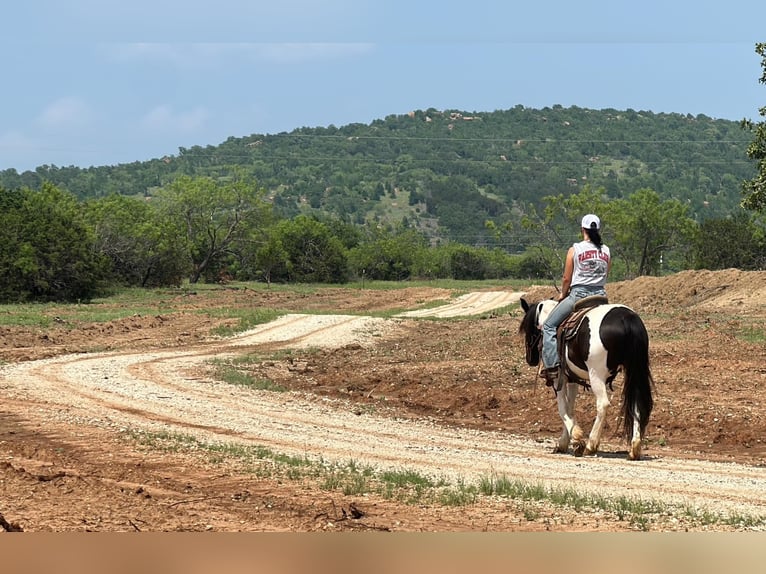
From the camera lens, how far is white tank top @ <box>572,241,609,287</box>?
43.9 feet

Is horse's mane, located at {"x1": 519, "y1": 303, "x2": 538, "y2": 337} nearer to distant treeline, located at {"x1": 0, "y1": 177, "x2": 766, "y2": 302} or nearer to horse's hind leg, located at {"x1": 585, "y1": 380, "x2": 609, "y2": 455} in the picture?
horse's hind leg, located at {"x1": 585, "y1": 380, "x2": 609, "y2": 455}

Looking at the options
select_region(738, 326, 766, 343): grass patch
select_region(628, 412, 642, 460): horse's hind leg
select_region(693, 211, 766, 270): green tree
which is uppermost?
select_region(693, 211, 766, 270): green tree

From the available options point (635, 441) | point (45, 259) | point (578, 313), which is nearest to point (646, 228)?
point (45, 259)

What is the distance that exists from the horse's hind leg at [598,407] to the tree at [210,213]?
7473cm

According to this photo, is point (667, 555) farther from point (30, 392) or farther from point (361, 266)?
point (361, 266)

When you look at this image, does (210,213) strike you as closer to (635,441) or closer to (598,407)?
(598,407)

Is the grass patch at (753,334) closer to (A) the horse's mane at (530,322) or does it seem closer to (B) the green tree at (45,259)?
(A) the horse's mane at (530,322)

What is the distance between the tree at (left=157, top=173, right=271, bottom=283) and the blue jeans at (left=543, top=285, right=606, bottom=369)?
7378cm

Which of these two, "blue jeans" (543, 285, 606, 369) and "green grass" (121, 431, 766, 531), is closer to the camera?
"green grass" (121, 431, 766, 531)

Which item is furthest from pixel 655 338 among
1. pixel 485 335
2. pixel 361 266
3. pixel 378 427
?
pixel 361 266

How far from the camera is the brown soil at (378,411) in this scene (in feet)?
27.5

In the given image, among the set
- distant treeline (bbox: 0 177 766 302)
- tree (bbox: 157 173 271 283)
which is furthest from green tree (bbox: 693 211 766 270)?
tree (bbox: 157 173 271 283)

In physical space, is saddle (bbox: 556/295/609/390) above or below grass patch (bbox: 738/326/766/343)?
above

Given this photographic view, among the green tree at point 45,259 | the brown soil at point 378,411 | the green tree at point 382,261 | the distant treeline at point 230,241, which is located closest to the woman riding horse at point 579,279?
the brown soil at point 378,411
